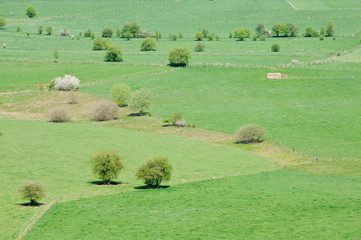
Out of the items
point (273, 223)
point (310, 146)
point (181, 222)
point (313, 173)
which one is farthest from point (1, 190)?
point (310, 146)

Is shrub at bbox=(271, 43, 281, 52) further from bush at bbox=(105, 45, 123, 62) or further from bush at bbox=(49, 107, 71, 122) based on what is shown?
bush at bbox=(49, 107, 71, 122)

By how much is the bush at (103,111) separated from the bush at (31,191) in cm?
5509

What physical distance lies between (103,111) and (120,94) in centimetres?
1137

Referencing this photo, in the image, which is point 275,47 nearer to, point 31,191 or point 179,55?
point 179,55

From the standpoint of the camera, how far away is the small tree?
7475cm

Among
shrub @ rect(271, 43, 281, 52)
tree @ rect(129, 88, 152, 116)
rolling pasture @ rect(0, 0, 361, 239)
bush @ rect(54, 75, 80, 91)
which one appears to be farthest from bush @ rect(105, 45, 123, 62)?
tree @ rect(129, 88, 152, 116)

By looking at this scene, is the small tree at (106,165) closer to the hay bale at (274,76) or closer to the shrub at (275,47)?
the hay bale at (274,76)

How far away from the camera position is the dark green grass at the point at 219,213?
187 ft

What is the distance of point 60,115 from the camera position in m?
118

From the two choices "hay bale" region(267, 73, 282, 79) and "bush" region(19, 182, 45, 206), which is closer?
"bush" region(19, 182, 45, 206)

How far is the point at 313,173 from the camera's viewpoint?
82500 millimetres

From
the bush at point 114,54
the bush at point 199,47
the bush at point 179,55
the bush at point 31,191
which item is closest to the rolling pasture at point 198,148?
the bush at point 31,191

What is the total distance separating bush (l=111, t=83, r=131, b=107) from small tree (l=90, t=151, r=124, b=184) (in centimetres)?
5539

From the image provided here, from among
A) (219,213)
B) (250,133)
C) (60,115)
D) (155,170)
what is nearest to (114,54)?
(60,115)
